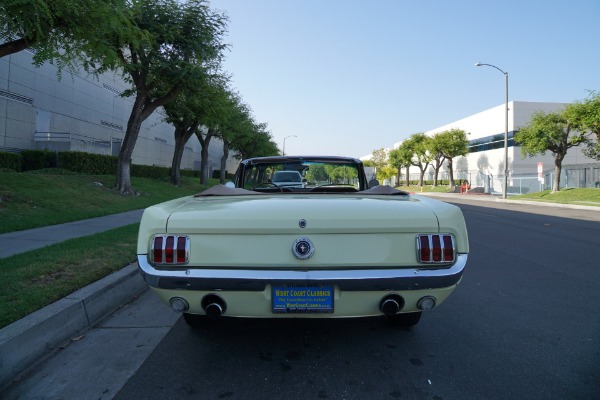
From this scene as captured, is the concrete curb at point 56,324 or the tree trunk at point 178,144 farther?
the tree trunk at point 178,144

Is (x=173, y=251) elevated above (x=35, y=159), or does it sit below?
below

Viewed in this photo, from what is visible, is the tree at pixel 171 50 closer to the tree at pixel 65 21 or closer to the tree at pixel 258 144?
the tree at pixel 65 21

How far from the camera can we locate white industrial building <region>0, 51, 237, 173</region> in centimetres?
1859

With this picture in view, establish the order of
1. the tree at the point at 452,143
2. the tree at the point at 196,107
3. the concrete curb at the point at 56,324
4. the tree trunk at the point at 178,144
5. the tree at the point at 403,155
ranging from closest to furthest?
the concrete curb at the point at 56,324
the tree at the point at 196,107
the tree trunk at the point at 178,144
the tree at the point at 452,143
the tree at the point at 403,155

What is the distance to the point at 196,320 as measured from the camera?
3438 mm

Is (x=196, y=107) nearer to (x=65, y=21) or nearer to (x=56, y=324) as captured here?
(x=65, y=21)

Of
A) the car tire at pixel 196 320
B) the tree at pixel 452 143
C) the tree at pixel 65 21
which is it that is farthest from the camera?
the tree at pixel 452 143

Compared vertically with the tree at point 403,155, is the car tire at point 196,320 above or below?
below

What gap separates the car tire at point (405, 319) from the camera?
3.46 metres

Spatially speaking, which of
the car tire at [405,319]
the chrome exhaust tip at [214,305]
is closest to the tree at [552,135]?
the car tire at [405,319]

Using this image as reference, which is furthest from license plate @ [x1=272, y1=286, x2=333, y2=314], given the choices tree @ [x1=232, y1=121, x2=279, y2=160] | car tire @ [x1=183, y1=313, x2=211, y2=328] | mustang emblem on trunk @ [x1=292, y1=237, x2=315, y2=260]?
Result: tree @ [x1=232, y1=121, x2=279, y2=160]

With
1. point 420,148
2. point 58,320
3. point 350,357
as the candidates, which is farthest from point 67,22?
point 420,148

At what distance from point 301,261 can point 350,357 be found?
988 mm

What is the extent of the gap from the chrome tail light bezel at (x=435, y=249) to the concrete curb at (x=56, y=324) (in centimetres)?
289
